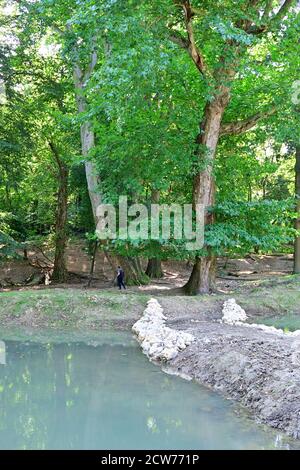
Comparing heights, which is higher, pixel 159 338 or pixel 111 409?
pixel 159 338

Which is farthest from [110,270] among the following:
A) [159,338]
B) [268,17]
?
[159,338]

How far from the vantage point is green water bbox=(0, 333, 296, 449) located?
5.02 m

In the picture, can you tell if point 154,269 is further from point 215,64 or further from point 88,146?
point 215,64

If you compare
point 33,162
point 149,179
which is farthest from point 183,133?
point 33,162

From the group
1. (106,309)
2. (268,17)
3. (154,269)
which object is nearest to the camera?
(106,309)

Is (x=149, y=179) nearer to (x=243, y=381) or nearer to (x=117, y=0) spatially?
(x=117, y=0)

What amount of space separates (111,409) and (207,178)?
9071mm

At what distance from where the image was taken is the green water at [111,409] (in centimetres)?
502

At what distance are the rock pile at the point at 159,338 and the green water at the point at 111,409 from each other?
31 centimetres

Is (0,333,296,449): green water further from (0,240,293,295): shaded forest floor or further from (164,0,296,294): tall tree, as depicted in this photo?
(0,240,293,295): shaded forest floor

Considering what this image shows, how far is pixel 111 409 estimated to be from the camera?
236 inches

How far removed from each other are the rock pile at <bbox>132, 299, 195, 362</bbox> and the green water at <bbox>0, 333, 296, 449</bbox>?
0.31m

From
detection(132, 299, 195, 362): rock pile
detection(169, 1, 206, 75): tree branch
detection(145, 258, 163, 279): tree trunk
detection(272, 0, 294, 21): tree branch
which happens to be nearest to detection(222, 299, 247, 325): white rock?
detection(132, 299, 195, 362): rock pile

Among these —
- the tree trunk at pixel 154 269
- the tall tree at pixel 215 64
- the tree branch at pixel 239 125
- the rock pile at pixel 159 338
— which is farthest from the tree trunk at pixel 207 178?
the tree trunk at pixel 154 269
